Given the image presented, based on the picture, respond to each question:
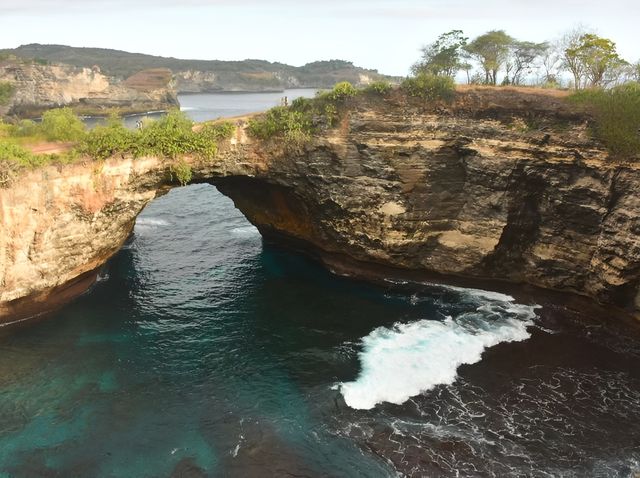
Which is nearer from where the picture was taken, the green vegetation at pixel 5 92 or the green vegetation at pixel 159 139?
the green vegetation at pixel 159 139

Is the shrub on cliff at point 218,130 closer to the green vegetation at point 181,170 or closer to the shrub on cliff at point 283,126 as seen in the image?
the shrub on cliff at point 283,126

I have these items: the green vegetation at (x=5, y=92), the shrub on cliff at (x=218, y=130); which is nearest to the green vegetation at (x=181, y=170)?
the shrub on cliff at (x=218, y=130)

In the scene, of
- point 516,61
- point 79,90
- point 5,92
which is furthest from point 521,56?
point 79,90

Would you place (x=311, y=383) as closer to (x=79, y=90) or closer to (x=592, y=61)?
(x=592, y=61)

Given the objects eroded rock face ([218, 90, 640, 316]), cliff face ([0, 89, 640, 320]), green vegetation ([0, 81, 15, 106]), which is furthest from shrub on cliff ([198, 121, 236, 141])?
green vegetation ([0, 81, 15, 106])

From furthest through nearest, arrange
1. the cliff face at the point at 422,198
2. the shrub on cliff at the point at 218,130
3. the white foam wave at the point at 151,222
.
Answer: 1. the white foam wave at the point at 151,222
2. the shrub on cliff at the point at 218,130
3. the cliff face at the point at 422,198

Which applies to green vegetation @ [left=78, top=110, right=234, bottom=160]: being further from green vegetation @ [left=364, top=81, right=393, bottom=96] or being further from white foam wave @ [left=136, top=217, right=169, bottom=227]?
white foam wave @ [left=136, top=217, right=169, bottom=227]

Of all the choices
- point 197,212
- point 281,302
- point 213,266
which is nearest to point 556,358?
point 281,302
